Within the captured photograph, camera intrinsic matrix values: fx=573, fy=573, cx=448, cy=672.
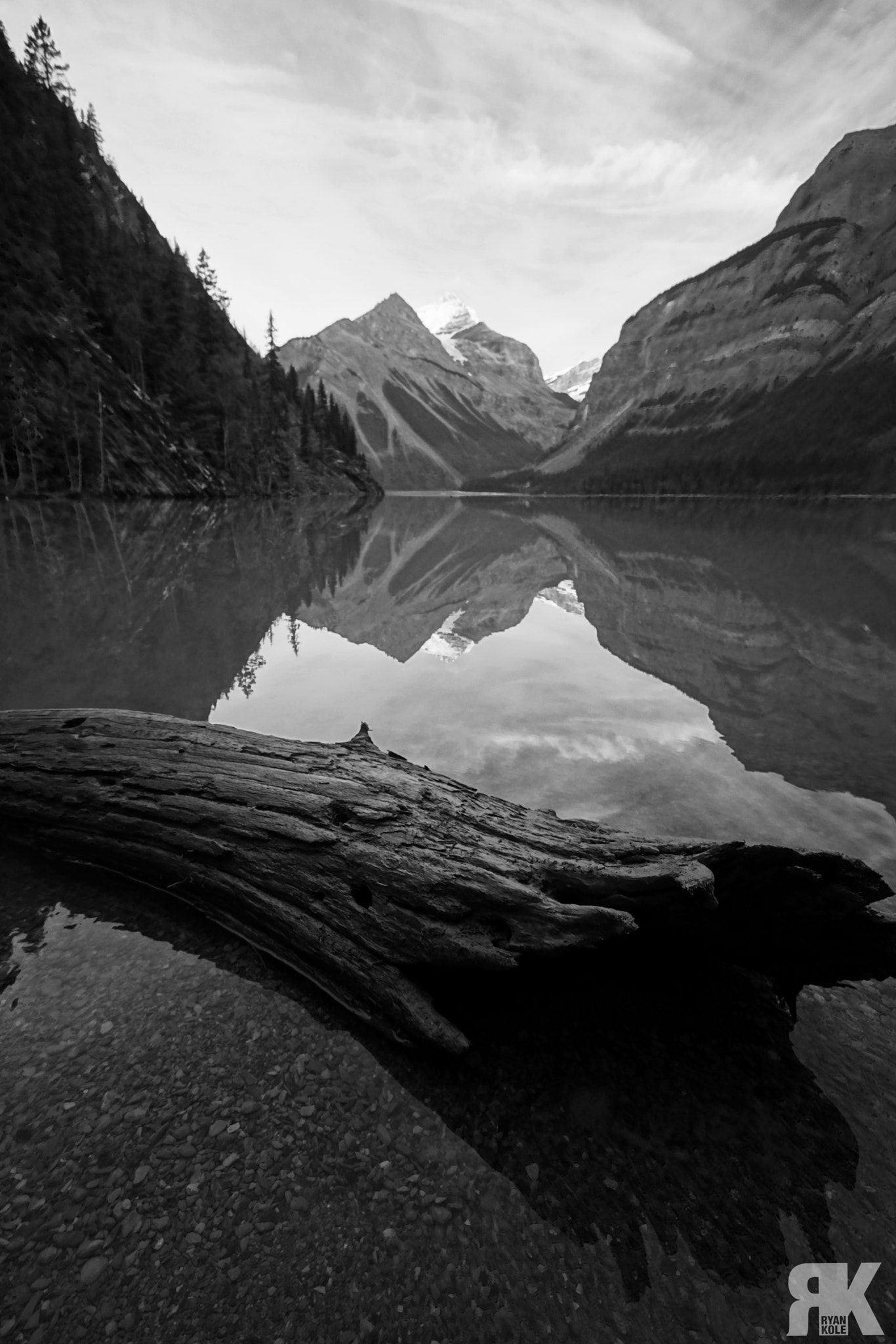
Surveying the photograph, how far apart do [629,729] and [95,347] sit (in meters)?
73.7

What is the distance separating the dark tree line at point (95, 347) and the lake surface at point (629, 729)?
22884mm

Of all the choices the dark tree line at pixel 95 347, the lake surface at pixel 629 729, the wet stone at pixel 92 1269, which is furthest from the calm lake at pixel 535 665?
the dark tree line at pixel 95 347

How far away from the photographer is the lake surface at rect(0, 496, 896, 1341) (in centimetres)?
367

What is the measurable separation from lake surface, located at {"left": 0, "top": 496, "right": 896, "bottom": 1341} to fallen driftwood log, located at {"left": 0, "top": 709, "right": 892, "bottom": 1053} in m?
0.78

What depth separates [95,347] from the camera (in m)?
60.9

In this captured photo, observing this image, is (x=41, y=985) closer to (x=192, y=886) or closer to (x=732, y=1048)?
(x=192, y=886)

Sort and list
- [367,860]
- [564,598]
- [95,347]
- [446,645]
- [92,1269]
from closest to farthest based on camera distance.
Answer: [92,1269]
[367,860]
[446,645]
[564,598]
[95,347]

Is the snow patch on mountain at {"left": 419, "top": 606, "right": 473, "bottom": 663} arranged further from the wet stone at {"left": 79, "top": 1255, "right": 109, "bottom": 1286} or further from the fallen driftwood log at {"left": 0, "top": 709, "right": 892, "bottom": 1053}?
the wet stone at {"left": 79, "top": 1255, "right": 109, "bottom": 1286}

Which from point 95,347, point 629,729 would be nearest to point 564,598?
point 629,729

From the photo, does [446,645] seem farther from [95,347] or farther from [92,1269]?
[95,347]

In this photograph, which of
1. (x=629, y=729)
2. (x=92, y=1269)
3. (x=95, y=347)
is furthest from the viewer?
(x=95, y=347)

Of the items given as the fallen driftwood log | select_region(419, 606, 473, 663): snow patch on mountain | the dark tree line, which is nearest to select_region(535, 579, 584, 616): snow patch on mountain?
select_region(419, 606, 473, 663): snow patch on mountain

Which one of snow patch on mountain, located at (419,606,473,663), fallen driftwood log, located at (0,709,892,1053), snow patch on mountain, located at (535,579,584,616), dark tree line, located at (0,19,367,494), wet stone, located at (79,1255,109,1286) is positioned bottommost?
snow patch on mountain, located at (419,606,473,663)

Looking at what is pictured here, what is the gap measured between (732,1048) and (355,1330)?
Answer: 327 cm
